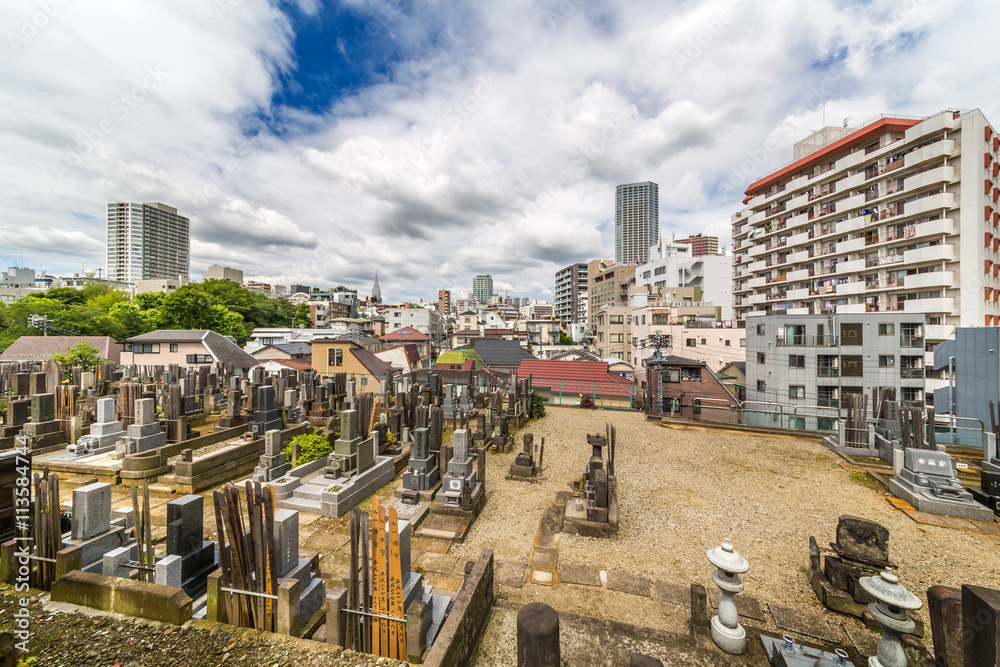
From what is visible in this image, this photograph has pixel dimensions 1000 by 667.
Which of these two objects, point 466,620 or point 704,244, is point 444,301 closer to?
point 704,244

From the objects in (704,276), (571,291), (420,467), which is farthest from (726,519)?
(571,291)

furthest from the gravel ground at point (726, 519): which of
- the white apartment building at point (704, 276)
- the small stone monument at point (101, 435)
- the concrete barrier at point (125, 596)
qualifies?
the white apartment building at point (704, 276)

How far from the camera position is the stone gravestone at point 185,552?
15.5 ft

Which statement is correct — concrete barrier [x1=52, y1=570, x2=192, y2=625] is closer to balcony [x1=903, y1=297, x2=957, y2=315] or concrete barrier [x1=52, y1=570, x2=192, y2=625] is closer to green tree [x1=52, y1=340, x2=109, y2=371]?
green tree [x1=52, y1=340, x2=109, y2=371]

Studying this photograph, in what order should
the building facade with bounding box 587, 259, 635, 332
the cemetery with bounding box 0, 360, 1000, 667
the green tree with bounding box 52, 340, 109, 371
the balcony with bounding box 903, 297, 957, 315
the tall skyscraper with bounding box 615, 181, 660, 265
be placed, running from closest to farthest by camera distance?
the cemetery with bounding box 0, 360, 1000, 667 < the green tree with bounding box 52, 340, 109, 371 < the balcony with bounding box 903, 297, 957, 315 < the building facade with bounding box 587, 259, 635, 332 < the tall skyscraper with bounding box 615, 181, 660, 265

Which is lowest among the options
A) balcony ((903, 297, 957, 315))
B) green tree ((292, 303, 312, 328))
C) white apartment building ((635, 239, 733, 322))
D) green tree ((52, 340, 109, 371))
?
green tree ((52, 340, 109, 371))

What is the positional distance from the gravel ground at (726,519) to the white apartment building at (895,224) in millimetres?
23593

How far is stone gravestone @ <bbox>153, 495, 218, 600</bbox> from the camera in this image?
4723mm

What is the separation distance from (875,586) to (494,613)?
4222 mm

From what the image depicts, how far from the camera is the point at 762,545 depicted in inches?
279

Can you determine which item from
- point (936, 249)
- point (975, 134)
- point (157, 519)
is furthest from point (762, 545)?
point (975, 134)

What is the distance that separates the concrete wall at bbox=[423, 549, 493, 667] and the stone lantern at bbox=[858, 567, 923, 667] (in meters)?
3.94

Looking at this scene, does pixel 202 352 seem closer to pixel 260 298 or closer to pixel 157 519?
pixel 157 519

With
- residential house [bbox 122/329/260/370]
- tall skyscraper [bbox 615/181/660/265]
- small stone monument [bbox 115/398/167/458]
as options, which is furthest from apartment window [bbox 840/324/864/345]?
tall skyscraper [bbox 615/181/660/265]
